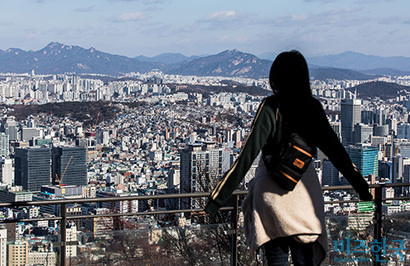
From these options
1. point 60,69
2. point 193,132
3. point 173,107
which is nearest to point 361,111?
point 193,132

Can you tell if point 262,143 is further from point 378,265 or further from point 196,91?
point 196,91

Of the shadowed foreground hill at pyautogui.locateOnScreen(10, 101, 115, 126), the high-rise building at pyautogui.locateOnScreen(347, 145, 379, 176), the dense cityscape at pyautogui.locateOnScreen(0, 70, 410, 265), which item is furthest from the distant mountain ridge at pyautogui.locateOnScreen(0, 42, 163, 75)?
the high-rise building at pyautogui.locateOnScreen(347, 145, 379, 176)

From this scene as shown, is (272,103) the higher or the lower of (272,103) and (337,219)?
the higher

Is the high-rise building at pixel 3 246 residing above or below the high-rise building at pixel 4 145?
above

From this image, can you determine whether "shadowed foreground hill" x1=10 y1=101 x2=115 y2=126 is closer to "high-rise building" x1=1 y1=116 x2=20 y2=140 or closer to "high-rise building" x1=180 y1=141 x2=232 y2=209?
"high-rise building" x1=1 y1=116 x2=20 y2=140

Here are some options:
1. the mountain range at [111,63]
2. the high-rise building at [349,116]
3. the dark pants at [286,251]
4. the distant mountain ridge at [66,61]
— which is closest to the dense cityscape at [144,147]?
the high-rise building at [349,116]

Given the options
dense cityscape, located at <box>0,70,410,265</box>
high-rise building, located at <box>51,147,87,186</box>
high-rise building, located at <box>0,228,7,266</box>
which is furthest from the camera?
high-rise building, located at <box>51,147,87,186</box>

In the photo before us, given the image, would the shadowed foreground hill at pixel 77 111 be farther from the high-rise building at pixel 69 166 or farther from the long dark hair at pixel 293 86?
the long dark hair at pixel 293 86
